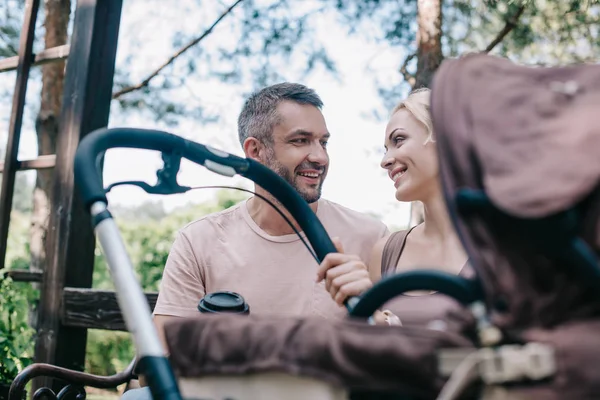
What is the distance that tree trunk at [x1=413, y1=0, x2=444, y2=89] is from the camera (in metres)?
4.75

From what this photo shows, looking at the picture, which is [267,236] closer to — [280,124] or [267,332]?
[280,124]

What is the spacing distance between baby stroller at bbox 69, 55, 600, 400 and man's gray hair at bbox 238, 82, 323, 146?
5.46 feet

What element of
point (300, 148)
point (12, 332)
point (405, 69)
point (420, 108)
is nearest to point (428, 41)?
point (405, 69)

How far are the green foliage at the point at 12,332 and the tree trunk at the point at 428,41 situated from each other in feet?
9.19

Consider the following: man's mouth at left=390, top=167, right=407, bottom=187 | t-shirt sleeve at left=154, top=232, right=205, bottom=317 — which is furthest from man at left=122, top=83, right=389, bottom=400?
man's mouth at left=390, top=167, right=407, bottom=187

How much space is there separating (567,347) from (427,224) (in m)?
1.63

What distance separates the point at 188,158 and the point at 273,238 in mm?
843

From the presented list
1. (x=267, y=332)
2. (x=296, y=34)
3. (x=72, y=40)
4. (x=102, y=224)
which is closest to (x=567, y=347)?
(x=267, y=332)

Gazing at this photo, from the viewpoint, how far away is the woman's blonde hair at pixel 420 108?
241 centimetres

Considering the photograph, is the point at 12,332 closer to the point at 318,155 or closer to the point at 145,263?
the point at 318,155

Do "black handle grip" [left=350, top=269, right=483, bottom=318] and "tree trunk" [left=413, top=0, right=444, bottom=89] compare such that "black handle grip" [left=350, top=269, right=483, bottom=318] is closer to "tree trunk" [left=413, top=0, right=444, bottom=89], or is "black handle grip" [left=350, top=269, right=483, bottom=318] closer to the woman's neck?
the woman's neck

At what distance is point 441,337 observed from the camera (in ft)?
3.23

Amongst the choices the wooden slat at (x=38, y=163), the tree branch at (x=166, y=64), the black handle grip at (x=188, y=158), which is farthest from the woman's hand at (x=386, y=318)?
the tree branch at (x=166, y=64)

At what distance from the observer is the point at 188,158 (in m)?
1.76
